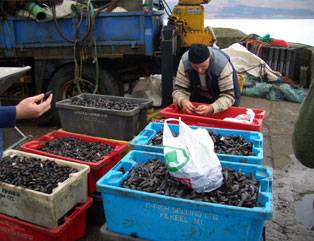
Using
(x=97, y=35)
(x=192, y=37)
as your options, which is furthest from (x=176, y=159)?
(x=192, y=37)

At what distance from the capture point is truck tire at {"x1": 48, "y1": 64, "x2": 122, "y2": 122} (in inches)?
197

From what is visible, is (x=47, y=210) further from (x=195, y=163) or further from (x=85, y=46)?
(x=85, y=46)

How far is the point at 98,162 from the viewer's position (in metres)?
2.71

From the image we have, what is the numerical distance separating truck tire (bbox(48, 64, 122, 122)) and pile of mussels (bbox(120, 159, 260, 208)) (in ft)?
10.3

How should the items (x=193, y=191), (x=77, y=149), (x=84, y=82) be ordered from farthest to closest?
(x=84, y=82), (x=77, y=149), (x=193, y=191)

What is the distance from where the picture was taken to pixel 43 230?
2.33m

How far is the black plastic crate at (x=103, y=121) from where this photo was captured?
3.29m

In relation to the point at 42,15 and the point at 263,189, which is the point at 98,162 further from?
the point at 42,15

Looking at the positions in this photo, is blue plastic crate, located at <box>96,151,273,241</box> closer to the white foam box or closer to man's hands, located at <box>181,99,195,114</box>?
the white foam box

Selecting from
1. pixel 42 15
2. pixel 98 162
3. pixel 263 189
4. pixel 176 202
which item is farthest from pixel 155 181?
pixel 42 15

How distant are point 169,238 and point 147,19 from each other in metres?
3.61

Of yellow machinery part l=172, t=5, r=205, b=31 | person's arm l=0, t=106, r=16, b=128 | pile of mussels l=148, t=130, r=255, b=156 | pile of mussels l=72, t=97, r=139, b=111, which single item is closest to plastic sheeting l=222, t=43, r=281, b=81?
yellow machinery part l=172, t=5, r=205, b=31

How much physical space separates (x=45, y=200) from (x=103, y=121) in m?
1.31

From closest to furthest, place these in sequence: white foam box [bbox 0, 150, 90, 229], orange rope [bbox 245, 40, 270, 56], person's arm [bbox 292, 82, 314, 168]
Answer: person's arm [bbox 292, 82, 314, 168] < white foam box [bbox 0, 150, 90, 229] < orange rope [bbox 245, 40, 270, 56]
